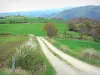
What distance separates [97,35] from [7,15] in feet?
12.7

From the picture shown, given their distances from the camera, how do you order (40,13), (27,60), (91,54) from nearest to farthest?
1. (27,60)
2. (40,13)
3. (91,54)

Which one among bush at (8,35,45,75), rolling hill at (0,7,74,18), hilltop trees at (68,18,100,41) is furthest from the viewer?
hilltop trees at (68,18,100,41)

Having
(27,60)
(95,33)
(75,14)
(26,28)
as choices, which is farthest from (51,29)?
(27,60)

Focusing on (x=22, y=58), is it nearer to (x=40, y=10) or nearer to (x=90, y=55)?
(x=40, y=10)

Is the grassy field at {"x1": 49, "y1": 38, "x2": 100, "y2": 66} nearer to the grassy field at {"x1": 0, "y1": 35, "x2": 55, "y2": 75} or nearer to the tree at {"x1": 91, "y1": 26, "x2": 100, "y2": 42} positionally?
the tree at {"x1": 91, "y1": 26, "x2": 100, "y2": 42}

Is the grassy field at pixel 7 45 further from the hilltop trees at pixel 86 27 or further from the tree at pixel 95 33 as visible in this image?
the tree at pixel 95 33

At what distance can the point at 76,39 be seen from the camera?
45.2 ft

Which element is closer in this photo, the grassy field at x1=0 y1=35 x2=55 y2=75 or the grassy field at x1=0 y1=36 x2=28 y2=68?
the grassy field at x1=0 y1=35 x2=55 y2=75

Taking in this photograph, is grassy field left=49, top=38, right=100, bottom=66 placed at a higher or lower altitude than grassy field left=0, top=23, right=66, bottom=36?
lower

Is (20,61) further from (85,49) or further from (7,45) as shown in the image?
(85,49)

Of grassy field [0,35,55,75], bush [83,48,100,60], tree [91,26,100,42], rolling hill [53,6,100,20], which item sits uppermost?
rolling hill [53,6,100,20]

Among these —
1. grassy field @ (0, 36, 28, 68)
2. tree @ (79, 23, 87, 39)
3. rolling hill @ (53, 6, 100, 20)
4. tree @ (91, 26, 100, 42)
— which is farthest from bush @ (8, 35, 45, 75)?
tree @ (91, 26, 100, 42)

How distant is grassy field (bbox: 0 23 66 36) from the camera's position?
1243 cm

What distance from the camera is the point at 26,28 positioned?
43.1 ft
